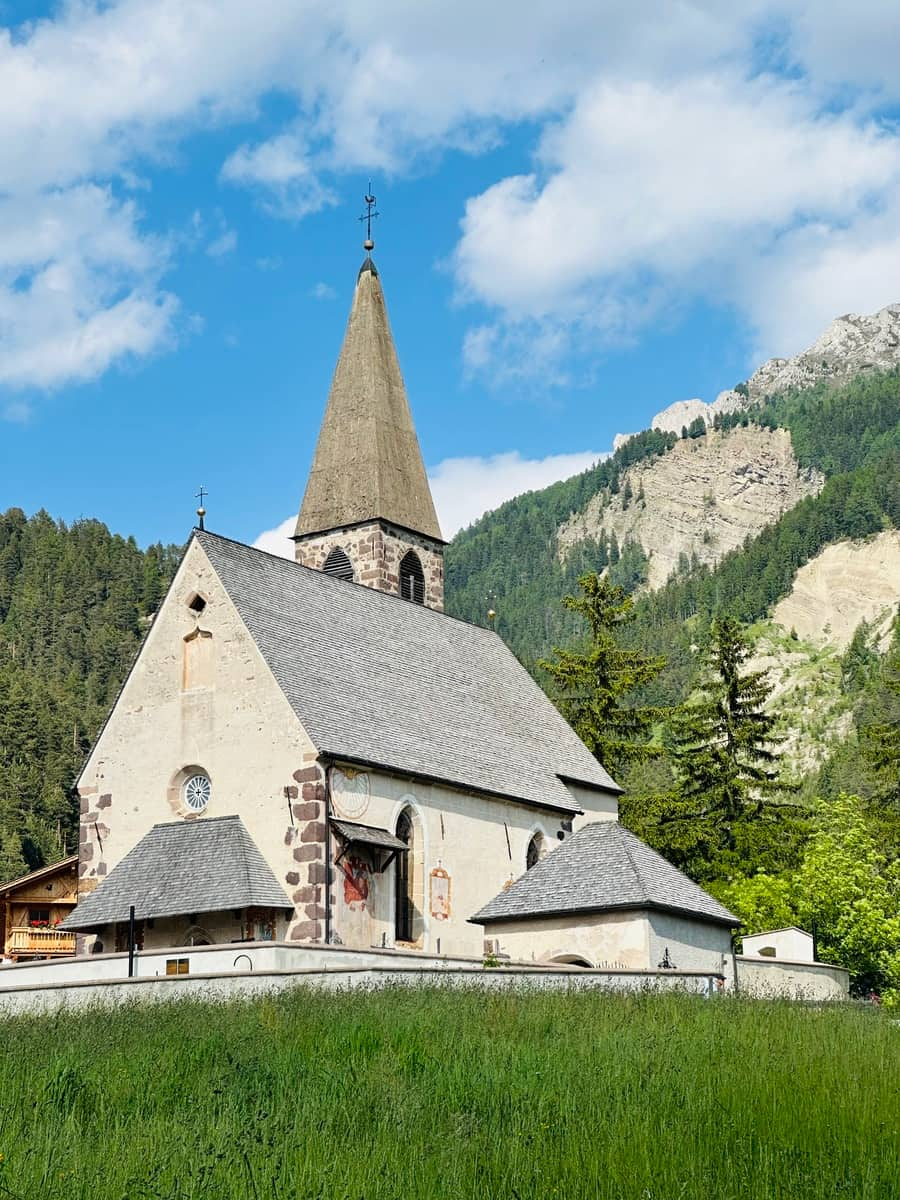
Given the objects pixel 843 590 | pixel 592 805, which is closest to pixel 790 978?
pixel 592 805

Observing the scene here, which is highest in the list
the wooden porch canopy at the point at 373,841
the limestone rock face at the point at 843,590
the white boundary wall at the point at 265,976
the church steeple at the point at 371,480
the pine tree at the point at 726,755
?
the limestone rock face at the point at 843,590

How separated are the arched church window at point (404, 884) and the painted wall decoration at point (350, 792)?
5.69 feet

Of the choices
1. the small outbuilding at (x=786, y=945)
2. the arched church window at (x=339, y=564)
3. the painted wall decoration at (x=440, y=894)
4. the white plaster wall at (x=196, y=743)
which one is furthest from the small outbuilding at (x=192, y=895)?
the arched church window at (x=339, y=564)

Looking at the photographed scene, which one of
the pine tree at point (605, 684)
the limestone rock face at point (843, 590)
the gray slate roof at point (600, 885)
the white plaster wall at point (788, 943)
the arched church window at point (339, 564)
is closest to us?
the gray slate roof at point (600, 885)

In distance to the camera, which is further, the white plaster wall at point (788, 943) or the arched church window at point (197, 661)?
the white plaster wall at point (788, 943)

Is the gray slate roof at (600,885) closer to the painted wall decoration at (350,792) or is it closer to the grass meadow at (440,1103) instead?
the painted wall decoration at (350,792)

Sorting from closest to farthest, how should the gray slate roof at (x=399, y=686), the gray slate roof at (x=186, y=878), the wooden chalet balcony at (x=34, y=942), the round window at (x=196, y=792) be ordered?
1. the gray slate roof at (x=186, y=878)
2. the round window at (x=196, y=792)
3. the gray slate roof at (x=399, y=686)
4. the wooden chalet balcony at (x=34, y=942)

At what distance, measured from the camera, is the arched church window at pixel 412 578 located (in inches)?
1992

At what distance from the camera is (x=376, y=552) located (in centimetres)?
4962

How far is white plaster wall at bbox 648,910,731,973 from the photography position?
1278 inches

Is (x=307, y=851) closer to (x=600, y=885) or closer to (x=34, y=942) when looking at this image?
(x=600, y=885)

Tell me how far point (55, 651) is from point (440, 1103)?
118534 mm

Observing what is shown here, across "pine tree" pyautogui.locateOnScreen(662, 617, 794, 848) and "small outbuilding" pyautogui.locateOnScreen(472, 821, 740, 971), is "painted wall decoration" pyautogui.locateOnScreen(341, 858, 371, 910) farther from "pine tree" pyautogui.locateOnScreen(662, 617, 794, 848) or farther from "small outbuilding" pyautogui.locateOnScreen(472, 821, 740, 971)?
"pine tree" pyautogui.locateOnScreen(662, 617, 794, 848)

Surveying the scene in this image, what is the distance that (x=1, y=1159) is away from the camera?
43.4ft
